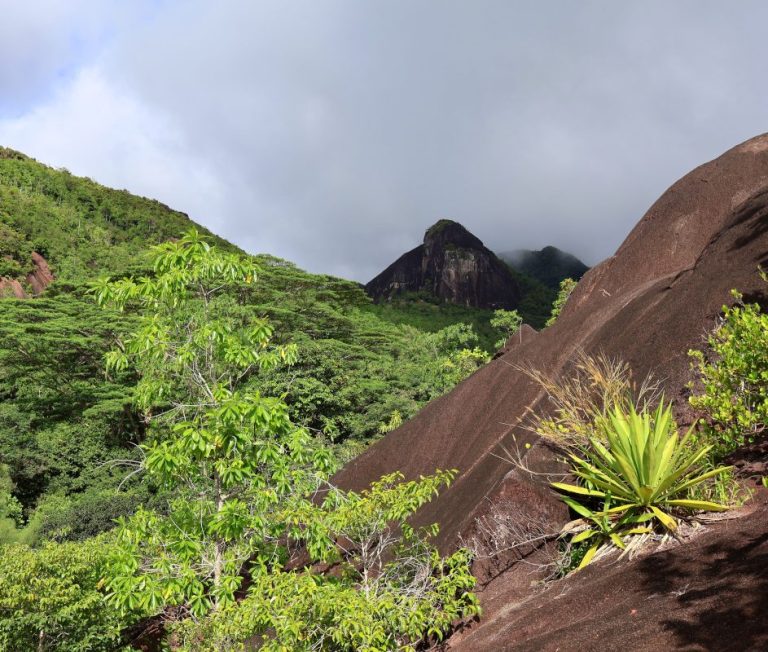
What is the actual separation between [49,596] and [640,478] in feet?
33.3

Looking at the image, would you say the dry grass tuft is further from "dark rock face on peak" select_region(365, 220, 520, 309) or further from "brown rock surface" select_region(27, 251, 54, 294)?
"dark rock face on peak" select_region(365, 220, 520, 309)

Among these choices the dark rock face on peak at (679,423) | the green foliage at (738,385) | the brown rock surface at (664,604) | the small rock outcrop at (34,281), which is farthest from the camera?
the small rock outcrop at (34,281)

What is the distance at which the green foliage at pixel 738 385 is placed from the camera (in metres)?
4.67

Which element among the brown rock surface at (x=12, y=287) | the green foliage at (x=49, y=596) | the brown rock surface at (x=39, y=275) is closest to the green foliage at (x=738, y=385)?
the green foliage at (x=49, y=596)

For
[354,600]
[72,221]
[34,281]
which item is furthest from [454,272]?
[354,600]

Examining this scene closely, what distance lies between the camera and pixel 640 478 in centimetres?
493

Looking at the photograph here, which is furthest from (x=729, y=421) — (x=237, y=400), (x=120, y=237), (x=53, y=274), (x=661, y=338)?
(x=120, y=237)

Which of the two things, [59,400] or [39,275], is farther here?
[39,275]

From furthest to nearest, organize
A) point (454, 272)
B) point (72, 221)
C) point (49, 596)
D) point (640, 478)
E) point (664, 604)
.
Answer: point (454, 272) < point (72, 221) < point (49, 596) < point (640, 478) < point (664, 604)

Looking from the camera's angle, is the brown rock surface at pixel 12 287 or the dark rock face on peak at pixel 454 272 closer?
the brown rock surface at pixel 12 287

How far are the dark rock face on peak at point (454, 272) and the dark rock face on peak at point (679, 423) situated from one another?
8109 cm

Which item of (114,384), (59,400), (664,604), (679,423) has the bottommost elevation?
(664,604)

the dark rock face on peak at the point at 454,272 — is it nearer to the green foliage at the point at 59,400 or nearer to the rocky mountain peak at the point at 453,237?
the rocky mountain peak at the point at 453,237

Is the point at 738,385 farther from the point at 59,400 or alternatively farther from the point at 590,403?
the point at 59,400
